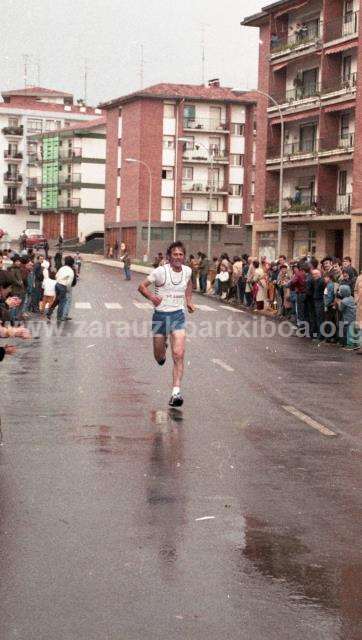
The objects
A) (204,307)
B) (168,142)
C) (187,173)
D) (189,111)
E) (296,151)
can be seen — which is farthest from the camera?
(187,173)

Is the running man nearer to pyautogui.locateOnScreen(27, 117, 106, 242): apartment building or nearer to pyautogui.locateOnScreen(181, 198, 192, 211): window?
pyautogui.locateOnScreen(181, 198, 192, 211): window

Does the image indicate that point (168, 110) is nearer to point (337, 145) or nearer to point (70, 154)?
point (70, 154)

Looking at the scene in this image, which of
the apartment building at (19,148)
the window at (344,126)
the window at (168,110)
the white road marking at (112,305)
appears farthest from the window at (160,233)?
the white road marking at (112,305)

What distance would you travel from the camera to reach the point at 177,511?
7.06 meters

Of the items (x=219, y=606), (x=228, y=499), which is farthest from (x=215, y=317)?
(x=219, y=606)

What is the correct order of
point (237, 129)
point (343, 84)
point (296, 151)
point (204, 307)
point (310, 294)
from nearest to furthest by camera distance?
point (310, 294) → point (204, 307) → point (343, 84) → point (296, 151) → point (237, 129)

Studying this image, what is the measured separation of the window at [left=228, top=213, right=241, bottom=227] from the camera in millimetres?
92850

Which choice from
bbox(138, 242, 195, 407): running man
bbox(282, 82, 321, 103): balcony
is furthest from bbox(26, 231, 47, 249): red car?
bbox(138, 242, 195, 407): running man

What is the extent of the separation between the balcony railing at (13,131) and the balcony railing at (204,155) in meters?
39.1

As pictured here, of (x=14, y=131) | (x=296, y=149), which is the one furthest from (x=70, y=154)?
(x=296, y=149)

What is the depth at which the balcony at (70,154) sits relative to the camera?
109 meters

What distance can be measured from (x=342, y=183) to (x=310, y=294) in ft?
107

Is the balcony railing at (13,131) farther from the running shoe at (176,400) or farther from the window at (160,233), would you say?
the running shoe at (176,400)

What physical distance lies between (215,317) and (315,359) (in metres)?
12.7
